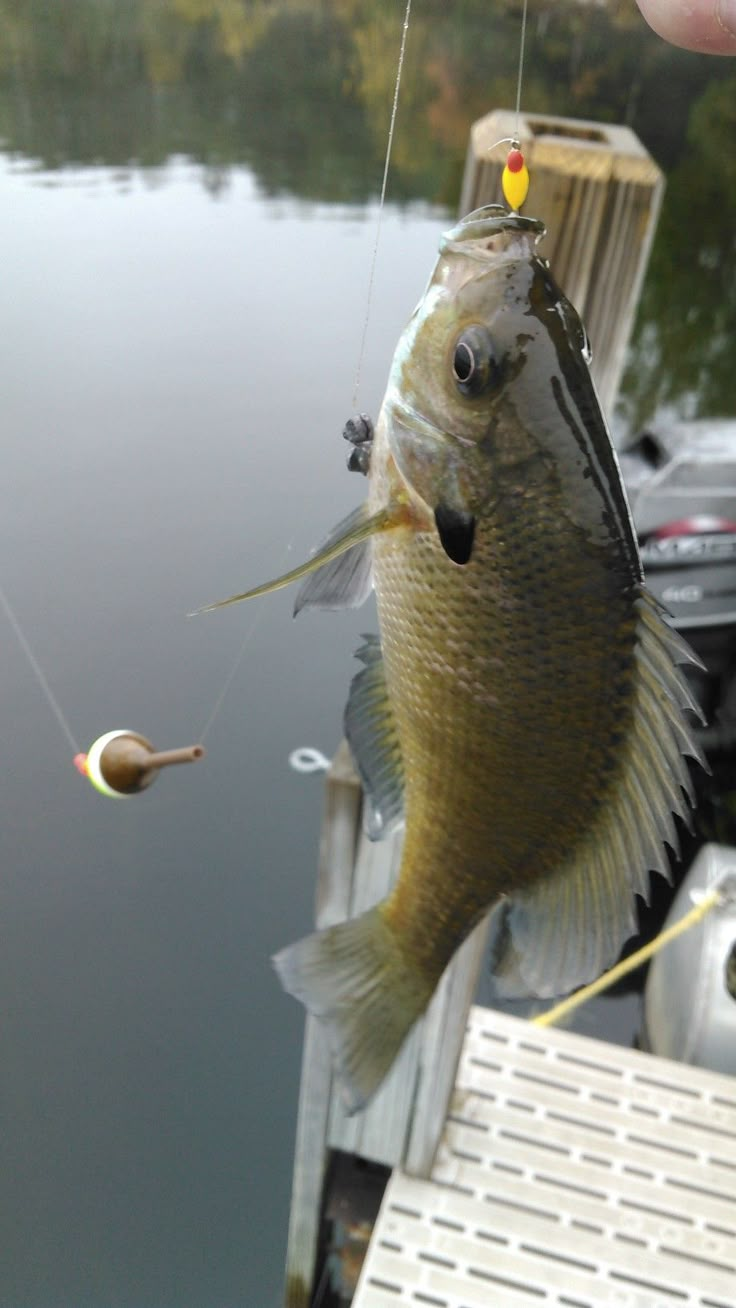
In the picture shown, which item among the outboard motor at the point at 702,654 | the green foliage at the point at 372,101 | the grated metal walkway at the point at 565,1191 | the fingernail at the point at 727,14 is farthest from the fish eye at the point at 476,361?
the green foliage at the point at 372,101

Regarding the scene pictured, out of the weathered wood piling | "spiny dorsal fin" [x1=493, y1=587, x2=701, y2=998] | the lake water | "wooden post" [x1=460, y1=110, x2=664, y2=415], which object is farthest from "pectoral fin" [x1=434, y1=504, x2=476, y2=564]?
the lake water

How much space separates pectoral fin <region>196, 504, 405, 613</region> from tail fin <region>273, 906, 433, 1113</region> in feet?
1.28

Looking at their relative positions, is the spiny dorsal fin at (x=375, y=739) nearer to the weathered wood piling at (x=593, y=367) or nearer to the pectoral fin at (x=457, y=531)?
the pectoral fin at (x=457, y=531)

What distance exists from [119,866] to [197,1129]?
102 centimetres

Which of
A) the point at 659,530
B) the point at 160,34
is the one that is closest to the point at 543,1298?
the point at 659,530

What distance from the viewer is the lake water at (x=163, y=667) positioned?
10.3 ft

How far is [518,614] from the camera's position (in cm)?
82

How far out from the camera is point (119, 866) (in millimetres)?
3889

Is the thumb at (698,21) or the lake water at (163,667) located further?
the lake water at (163,667)

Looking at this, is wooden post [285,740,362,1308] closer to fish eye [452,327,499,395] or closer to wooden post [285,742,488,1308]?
wooden post [285,742,488,1308]

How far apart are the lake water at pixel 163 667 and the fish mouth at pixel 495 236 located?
3.01 m

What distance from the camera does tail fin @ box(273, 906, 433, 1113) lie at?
3.59 ft

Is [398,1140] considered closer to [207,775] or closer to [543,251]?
[543,251]

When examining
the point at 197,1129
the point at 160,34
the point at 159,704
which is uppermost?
the point at 160,34
